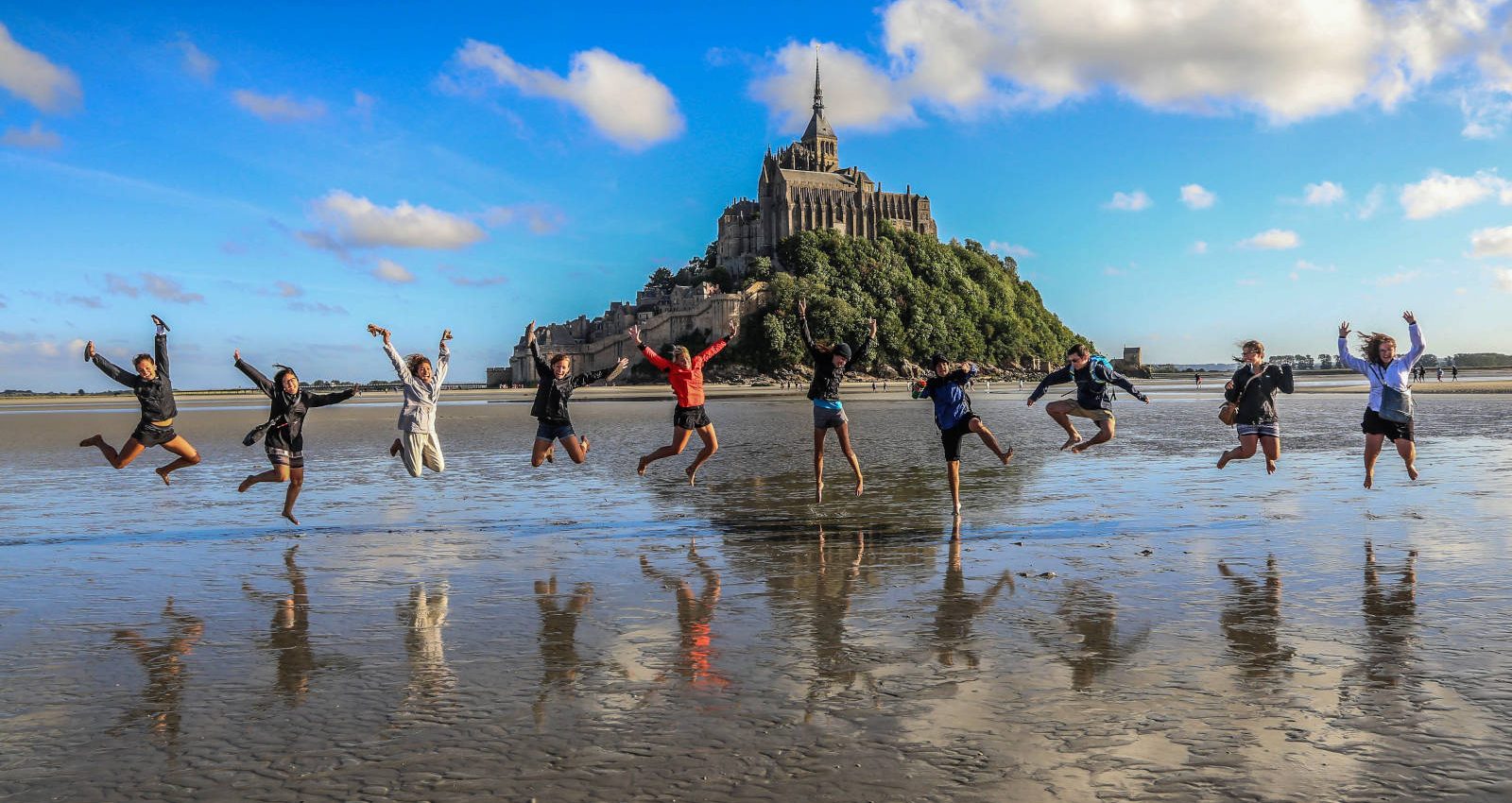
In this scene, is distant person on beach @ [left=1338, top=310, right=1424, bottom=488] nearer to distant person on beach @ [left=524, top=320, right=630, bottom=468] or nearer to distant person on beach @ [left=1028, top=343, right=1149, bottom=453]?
distant person on beach @ [left=1028, top=343, right=1149, bottom=453]

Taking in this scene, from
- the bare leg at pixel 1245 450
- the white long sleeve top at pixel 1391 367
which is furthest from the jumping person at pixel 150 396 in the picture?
the white long sleeve top at pixel 1391 367

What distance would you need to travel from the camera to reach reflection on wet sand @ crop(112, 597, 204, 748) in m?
5.02

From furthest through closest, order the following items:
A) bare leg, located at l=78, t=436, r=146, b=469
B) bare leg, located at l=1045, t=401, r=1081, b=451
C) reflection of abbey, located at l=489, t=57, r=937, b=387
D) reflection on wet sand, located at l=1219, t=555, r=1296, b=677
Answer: reflection of abbey, located at l=489, t=57, r=937, b=387 → bare leg, located at l=1045, t=401, r=1081, b=451 → bare leg, located at l=78, t=436, r=146, b=469 → reflection on wet sand, located at l=1219, t=555, r=1296, b=677

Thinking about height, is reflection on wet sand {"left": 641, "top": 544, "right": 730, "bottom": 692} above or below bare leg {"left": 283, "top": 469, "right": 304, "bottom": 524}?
below

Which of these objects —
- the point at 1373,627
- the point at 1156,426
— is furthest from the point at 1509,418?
the point at 1373,627

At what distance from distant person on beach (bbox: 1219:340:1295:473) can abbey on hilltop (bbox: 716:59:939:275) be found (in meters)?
120

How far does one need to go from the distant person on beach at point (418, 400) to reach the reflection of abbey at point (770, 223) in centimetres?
10829

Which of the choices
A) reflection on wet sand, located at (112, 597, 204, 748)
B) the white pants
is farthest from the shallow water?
the white pants

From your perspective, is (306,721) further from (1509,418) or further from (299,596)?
(1509,418)

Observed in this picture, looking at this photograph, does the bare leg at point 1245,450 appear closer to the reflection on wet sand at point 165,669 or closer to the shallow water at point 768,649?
the shallow water at point 768,649

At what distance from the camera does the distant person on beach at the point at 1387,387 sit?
12492 millimetres

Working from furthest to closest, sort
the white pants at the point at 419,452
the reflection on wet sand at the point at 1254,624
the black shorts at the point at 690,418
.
→ the black shorts at the point at 690,418
the white pants at the point at 419,452
the reflection on wet sand at the point at 1254,624

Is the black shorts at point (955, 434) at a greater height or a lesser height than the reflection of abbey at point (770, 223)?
lesser

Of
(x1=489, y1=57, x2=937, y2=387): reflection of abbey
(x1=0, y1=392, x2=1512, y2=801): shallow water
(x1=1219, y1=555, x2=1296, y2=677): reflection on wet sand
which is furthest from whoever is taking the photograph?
(x1=489, y1=57, x2=937, y2=387): reflection of abbey
